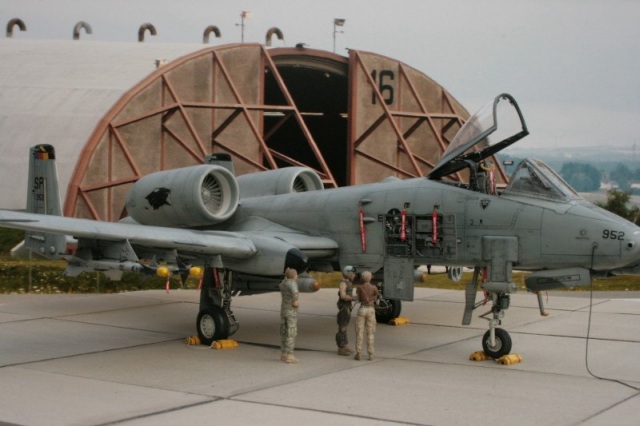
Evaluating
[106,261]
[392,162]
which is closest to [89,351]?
[106,261]

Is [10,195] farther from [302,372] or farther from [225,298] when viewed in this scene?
[302,372]

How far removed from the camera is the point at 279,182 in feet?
57.1

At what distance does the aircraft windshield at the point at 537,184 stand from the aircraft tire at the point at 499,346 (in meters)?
2.10

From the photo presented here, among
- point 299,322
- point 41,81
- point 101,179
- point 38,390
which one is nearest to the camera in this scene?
point 38,390

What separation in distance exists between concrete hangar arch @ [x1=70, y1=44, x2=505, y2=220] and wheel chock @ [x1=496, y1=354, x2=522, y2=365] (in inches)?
553

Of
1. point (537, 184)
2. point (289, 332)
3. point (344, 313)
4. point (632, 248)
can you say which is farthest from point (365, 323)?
point (632, 248)

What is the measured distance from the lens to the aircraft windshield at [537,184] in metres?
13.3

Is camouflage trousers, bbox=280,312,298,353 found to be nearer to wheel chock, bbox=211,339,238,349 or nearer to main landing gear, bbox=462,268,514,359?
wheel chock, bbox=211,339,238,349

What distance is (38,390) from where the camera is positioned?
35.6ft

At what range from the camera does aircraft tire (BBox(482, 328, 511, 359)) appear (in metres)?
13.1

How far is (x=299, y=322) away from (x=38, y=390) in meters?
7.25

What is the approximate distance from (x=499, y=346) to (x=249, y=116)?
16.4 meters

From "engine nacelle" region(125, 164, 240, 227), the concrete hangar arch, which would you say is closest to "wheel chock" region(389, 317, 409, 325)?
"engine nacelle" region(125, 164, 240, 227)

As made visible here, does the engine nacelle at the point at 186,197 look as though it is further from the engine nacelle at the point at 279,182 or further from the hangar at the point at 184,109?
the hangar at the point at 184,109
